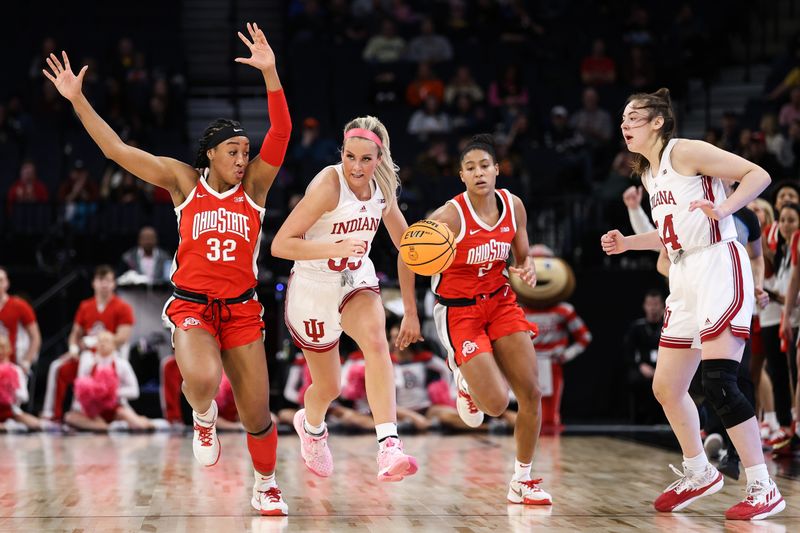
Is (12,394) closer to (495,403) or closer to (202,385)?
(202,385)

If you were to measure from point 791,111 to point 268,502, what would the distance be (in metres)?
11.0

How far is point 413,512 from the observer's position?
599 cm

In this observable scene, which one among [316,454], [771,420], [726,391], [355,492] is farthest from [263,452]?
[771,420]

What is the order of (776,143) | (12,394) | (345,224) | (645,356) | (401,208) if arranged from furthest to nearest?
(776,143) < (401,208) < (645,356) < (12,394) < (345,224)

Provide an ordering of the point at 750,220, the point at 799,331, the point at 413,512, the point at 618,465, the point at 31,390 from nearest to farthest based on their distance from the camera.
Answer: the point at 413,512 < the point at 750,220 < the point at 618,465 < the point at 799,331 < the point at 31,390

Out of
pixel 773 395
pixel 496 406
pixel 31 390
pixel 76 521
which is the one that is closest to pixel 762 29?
pixel 773 395

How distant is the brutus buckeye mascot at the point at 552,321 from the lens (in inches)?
473

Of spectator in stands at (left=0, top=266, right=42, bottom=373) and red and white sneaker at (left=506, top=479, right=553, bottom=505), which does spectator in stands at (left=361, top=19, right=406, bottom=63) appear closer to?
spectator in stands at (left=0, top=266, right=42, bottom=373)

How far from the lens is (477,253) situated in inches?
253

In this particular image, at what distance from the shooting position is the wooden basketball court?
5566 millimetres

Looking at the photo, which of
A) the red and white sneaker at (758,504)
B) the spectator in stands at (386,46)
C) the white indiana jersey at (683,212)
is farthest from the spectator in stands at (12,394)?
the red and white sneaker at (758,504)

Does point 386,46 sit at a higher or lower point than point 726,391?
higher

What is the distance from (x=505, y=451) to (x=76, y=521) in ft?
15.4

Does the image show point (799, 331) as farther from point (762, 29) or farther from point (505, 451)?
point (762, 29)
